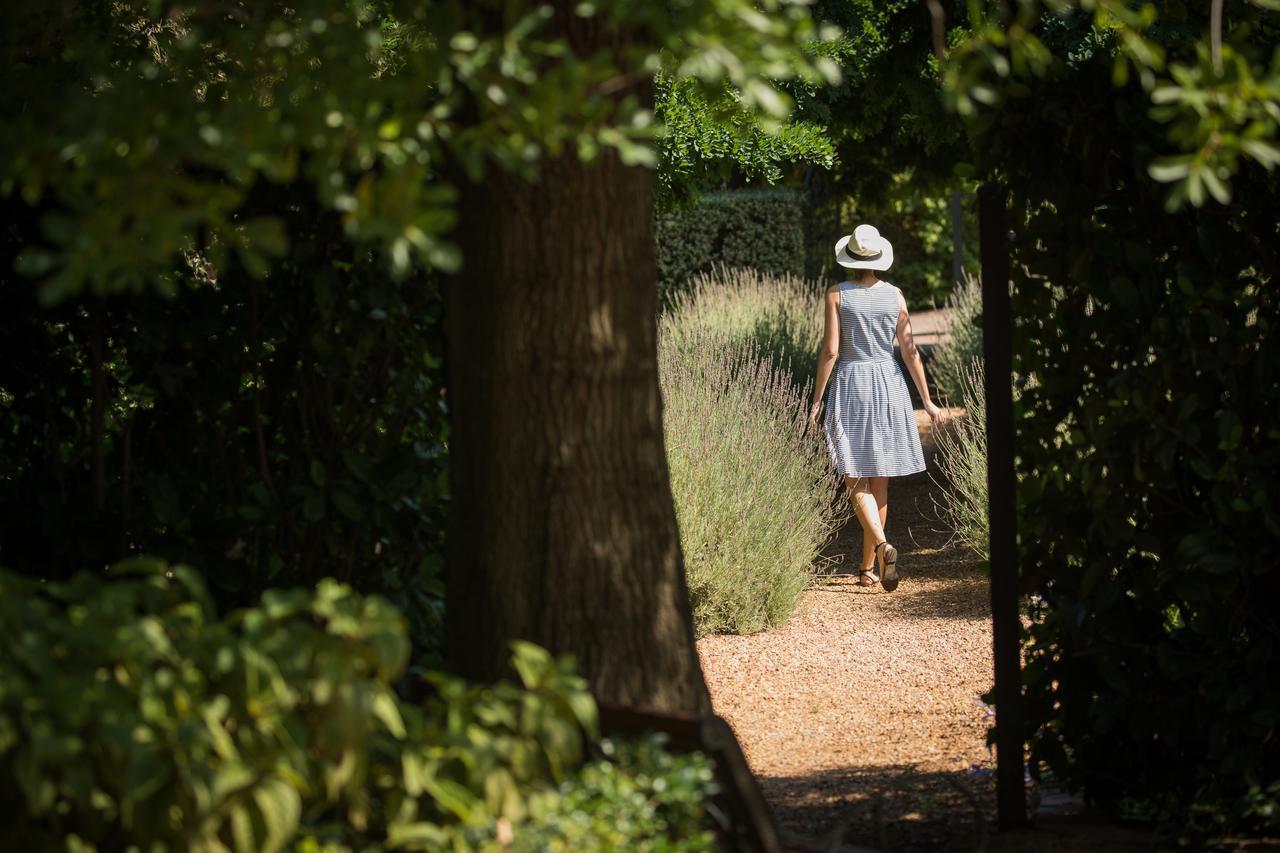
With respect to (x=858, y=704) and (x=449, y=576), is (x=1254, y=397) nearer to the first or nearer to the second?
(x=449, y=576)

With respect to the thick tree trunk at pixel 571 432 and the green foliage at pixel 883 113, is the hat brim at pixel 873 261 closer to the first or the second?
the green foliage at pixel 883 113

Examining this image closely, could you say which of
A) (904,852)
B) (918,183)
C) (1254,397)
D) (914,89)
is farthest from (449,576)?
(918,183)

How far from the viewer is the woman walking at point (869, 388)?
7.43 m

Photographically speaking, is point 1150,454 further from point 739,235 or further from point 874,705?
point 739,235

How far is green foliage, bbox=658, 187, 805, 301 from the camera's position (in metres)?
18.7

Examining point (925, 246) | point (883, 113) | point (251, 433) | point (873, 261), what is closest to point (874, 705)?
point (873, 261)

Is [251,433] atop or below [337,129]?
below

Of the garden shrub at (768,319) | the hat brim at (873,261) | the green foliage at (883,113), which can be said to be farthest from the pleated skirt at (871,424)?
the garden shrub at (768,319)

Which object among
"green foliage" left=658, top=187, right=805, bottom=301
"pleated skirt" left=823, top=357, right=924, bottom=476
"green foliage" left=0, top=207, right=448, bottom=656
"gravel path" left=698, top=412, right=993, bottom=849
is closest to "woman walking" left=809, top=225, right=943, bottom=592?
"pleated skirt" left=823, top=357, right=924, bottom=476

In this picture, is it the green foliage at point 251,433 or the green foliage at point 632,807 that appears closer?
the green foliage at point 632,807

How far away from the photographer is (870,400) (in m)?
7.48

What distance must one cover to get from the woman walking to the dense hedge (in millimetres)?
3776

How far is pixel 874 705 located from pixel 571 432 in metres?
3.13

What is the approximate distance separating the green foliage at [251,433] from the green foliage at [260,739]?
1.00 metres
